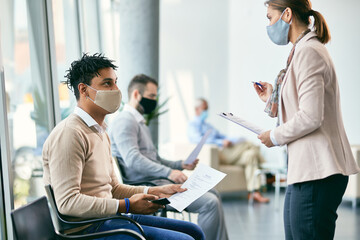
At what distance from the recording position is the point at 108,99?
186 centimetres

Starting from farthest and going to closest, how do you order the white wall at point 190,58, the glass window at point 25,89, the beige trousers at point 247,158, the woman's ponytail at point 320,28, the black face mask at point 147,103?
the white wall at point 190,58 → the beige trousers at point 247,158 → the black face mask at point 147,103 → the glass window at point 25,89 → the woman's ponytail at point 320,28

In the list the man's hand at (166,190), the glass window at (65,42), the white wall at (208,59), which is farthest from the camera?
the white wall at (208,59)

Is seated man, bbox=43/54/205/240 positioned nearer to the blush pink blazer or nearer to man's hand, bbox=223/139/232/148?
the blush pink blazer

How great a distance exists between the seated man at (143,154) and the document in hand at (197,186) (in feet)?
2.49

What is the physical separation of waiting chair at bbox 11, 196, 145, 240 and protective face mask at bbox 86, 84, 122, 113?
49 centimetres

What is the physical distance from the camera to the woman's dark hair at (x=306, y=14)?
1.69 meters

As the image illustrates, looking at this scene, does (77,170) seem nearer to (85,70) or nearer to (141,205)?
(141,205)

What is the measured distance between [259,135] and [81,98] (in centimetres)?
84

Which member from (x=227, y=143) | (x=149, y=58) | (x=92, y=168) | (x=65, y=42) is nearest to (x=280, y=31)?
(x=92, y=168)

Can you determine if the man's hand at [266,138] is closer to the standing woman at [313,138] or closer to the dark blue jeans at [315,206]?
the standing woman at [313,138]

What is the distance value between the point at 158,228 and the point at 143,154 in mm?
1124

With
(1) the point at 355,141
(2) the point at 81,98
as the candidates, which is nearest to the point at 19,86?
(2) the point at 81,98

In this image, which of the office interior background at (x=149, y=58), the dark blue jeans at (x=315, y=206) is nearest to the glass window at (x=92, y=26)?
the office interior background at (x=149, y=58)

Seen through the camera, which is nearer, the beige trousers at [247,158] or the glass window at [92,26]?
the glass window at [92,26]
